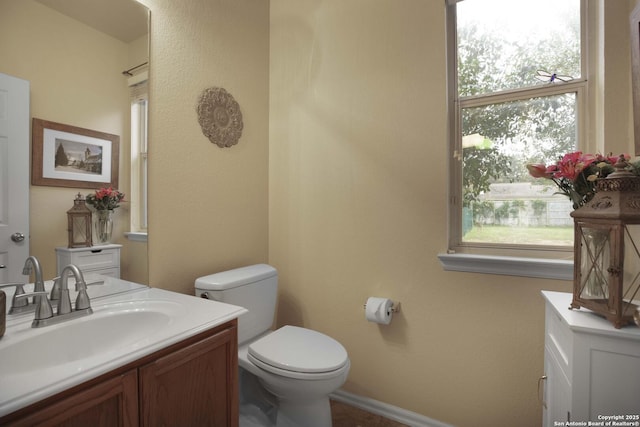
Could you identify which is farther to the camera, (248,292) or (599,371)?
(248,292)

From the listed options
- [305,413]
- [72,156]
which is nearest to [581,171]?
[305,413]

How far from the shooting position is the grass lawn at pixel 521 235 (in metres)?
1.41

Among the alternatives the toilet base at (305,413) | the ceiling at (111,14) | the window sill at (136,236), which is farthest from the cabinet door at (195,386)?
the ceiling at (111,14)

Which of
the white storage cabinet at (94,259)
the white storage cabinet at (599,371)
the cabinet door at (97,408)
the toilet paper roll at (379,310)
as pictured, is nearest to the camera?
the cabinet door at (97,408)

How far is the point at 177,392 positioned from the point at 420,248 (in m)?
1.27

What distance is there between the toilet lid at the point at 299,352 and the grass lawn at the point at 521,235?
0.91 meters

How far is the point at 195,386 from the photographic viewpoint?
1.01 meters

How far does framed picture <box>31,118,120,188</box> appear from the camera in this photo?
113 centimetres

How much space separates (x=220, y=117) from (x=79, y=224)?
0.91 meters

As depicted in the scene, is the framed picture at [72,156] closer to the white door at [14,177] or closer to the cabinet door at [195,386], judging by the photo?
the white door at [14,177]

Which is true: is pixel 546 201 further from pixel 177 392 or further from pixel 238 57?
pixel 238 57

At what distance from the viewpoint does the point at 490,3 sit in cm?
159

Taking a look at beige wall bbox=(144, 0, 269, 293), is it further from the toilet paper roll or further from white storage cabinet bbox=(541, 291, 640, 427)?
white storage cabinet bbox=(541, 291, 640, 427)

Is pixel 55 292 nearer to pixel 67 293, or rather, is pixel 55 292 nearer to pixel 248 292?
pixel 67 293
